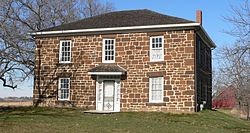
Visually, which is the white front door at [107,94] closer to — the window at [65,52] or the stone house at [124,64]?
the stone house at [124,64]

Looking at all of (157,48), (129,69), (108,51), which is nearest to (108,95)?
(129,69)

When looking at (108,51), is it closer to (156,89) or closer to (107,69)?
(107,69)

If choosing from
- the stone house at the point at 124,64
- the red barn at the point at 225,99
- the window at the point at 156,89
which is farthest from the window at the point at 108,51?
the red barn at the point at 225,99

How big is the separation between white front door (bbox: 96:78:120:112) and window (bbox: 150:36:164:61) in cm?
318

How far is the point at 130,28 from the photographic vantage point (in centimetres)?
3047

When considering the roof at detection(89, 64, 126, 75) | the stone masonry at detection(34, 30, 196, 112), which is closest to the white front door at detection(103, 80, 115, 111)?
the stone masonry at detection(34, 30, 196, 112)

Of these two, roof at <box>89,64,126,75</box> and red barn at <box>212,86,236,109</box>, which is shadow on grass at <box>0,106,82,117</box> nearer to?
roof at <box>89,64,126,75</box>

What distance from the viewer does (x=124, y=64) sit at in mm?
30828

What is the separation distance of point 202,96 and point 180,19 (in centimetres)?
673

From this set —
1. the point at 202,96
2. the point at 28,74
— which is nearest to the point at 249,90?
the point at 202,96

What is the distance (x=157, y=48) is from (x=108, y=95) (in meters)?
4.99

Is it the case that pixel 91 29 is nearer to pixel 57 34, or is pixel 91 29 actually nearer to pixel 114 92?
pixel 57 34

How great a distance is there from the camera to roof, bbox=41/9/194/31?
30.4 m

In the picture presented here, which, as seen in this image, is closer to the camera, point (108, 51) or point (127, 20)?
point (108, 51)
